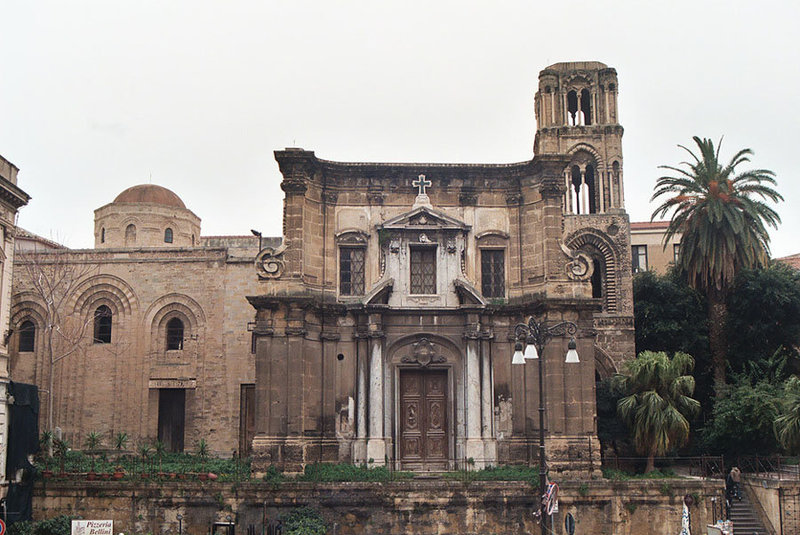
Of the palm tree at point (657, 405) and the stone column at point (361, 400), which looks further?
the palm tree at point (657, 405)

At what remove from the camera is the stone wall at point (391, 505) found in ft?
82.0

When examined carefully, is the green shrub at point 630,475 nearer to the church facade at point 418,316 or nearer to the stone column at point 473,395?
the church facade at point 418,316

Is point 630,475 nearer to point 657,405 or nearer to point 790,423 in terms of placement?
point 657,405

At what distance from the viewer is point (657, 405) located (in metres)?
28.6

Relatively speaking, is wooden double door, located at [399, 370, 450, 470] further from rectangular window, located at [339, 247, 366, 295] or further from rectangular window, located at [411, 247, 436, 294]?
rectangular window, located at [339, 247, 366, 295]

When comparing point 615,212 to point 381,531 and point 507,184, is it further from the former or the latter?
point 381,531

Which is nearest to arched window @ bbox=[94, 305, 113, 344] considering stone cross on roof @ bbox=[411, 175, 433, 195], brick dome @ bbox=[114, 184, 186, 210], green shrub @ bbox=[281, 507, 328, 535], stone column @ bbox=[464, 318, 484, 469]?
brick dome @ bbox=[114, 184, 186, 210]

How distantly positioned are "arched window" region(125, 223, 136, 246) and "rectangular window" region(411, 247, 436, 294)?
24.8 m

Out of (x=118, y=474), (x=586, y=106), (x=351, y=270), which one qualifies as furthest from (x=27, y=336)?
(x=586, y=106)

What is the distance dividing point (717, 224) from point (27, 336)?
100.0 ft

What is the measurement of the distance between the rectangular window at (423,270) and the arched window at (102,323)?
16308mm

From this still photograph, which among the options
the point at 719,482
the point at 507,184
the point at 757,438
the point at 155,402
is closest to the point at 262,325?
the point at 507,184

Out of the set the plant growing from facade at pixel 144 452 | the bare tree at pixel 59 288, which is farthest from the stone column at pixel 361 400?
the bare tree at pixel 59 288

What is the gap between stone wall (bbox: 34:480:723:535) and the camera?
25.0m
